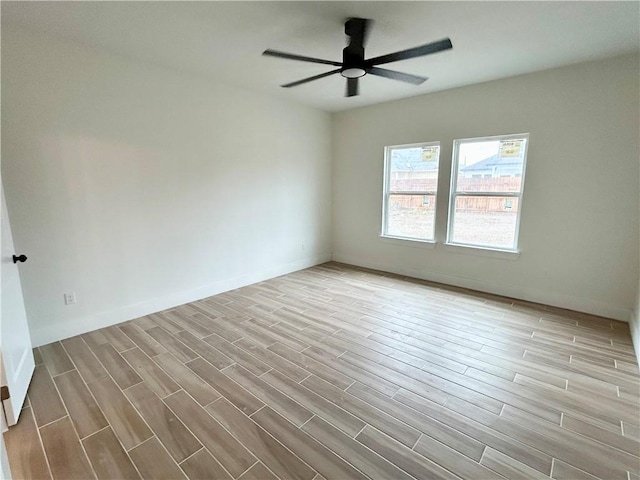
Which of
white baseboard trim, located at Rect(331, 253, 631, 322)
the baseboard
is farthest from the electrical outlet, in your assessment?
the baseboard

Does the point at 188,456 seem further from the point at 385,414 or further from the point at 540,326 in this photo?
the point at 540,326

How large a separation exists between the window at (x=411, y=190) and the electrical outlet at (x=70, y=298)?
4.15 m

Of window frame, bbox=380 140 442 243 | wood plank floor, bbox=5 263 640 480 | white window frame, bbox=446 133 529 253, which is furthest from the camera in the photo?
window frame, bbox=380 140 442 243

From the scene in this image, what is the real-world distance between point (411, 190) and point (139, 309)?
13.2 ft

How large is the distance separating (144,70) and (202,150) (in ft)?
3.15

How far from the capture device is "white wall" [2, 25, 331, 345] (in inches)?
104

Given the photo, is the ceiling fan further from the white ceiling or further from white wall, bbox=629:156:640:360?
white wall, bbox=629:156:640:360

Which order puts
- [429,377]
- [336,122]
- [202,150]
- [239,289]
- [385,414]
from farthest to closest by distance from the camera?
[336,122] → [239,289] → [202,150] → [429,377] → [385,414]

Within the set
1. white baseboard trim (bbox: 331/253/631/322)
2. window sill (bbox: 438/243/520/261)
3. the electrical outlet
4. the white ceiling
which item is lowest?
white baseboard trim (bbox: 331/253/631/322)

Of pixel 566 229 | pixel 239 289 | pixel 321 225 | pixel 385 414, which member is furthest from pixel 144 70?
pixel 566 229

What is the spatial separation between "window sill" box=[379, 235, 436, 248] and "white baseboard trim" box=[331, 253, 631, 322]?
382 millimetres

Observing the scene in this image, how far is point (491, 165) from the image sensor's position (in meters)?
4.00

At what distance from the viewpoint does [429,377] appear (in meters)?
2.32

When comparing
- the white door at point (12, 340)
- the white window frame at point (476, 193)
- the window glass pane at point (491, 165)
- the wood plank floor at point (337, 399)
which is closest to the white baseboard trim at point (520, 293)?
the wood plank floor at point (337, 399)
